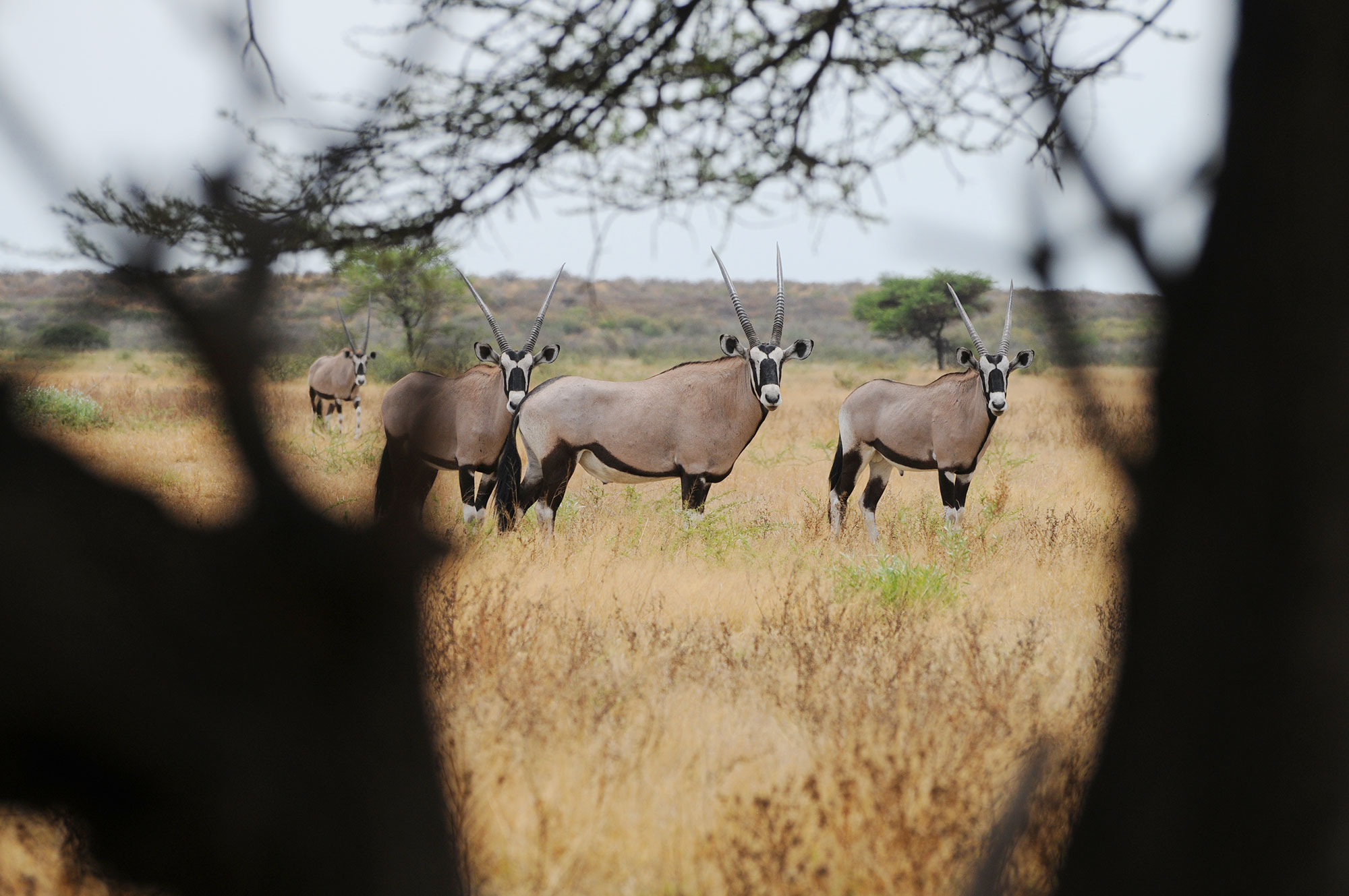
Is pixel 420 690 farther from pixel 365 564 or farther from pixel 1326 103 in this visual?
pixel 1326 103

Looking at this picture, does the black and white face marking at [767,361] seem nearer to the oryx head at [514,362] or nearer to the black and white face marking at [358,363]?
the oryx head at [514,362]

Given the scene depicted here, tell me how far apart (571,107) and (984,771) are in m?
2.80

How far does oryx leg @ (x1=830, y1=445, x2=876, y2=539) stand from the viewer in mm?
8516

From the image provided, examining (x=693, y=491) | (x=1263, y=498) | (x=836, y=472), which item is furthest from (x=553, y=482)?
(x=1263, y=498)

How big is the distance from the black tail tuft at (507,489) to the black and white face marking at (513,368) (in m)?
0.57

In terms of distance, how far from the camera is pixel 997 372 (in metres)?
7.58

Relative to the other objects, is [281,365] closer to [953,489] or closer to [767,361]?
[767,361]

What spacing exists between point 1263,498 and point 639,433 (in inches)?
251

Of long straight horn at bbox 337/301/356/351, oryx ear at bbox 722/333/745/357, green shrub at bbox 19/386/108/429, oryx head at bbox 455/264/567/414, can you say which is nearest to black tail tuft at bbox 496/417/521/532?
oryx head at bbox 455/264/567/414

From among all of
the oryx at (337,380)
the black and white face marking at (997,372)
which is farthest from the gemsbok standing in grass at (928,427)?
the oryx at (337,380)

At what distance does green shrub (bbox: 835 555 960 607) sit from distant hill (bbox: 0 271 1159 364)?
162 centimetres

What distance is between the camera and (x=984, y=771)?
10.1ft

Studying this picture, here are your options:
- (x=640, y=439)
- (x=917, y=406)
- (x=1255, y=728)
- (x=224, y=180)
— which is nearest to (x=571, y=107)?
(x=224, y=180)

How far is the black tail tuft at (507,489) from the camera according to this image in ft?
25.5
